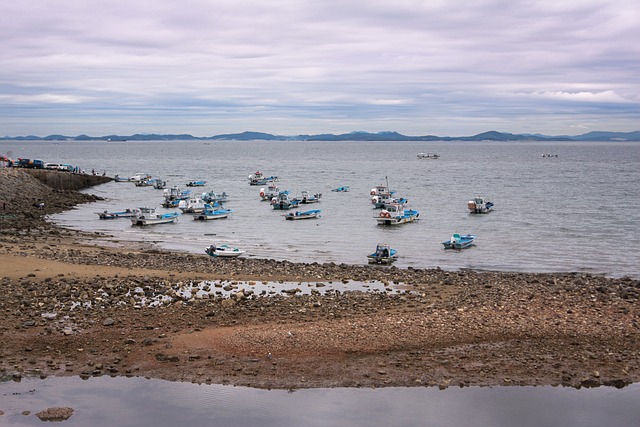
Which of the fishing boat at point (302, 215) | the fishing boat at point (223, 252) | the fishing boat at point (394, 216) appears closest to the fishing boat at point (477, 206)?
the fishing boat at point (394, 216)

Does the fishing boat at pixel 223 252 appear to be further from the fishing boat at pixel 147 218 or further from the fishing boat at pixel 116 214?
the fishing boat at pixel 116 214

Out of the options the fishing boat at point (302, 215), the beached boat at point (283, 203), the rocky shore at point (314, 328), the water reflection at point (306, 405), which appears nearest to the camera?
the water reflection at point (306, 405)

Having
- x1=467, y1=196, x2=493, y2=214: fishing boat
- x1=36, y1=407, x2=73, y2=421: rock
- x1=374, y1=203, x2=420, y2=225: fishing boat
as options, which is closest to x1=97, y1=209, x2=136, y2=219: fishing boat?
x1=374, y1=203, x2=420, y2=225: fishing boat

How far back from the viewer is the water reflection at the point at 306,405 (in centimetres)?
1669

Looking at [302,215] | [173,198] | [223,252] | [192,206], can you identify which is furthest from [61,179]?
[223,252]

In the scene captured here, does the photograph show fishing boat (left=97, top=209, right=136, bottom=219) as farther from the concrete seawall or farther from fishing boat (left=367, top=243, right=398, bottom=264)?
fishing boat (left=367, top=243, right=398, bottom=264)

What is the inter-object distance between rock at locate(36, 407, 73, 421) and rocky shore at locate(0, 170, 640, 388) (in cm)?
215

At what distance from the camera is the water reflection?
54.7ft

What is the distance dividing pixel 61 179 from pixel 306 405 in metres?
83.1

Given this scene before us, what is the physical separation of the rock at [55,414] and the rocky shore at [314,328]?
2.15 meters

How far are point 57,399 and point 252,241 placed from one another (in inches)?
1359

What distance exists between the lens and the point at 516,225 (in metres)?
61.1

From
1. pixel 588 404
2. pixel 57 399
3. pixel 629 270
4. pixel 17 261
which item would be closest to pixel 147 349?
pixel 57 399

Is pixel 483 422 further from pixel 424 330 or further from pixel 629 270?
pixel 629 270
